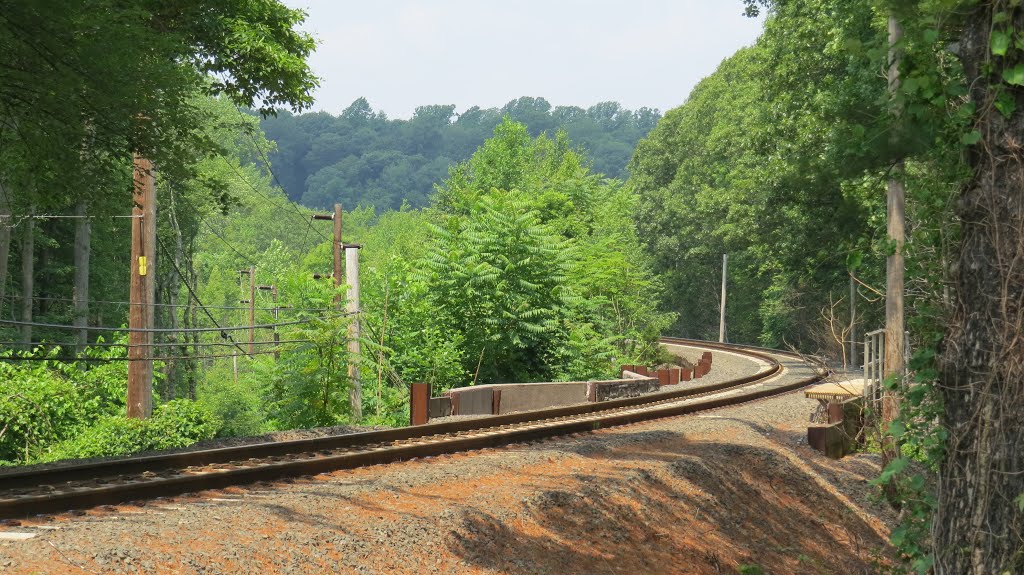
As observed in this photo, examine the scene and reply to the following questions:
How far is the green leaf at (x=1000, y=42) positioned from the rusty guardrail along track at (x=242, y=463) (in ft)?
26.9

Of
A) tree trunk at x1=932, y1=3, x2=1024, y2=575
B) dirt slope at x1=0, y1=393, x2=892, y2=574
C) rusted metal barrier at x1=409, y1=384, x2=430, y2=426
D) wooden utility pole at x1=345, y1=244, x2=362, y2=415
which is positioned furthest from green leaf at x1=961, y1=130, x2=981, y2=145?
wooden utility pole at x1=345, y1=244, x2=362, y2=415

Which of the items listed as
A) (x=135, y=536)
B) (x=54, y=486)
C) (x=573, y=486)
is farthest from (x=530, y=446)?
(x=135, y=536)

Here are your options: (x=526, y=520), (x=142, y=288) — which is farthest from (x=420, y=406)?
(x=526, y=520)

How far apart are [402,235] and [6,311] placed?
79386mm

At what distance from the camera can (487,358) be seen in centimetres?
2659

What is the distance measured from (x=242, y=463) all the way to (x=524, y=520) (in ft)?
13.7

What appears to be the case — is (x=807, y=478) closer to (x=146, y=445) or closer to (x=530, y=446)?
(x=530, y=446)

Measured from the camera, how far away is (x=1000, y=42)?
5.76 meters

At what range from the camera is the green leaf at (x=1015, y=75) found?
18.7ft

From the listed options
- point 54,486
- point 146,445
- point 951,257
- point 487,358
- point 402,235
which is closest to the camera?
point 951,257

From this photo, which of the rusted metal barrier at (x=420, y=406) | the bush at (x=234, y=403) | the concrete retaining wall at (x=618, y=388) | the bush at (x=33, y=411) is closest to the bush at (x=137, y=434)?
the bush at (x=33, y=411)

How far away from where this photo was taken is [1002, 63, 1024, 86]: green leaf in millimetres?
5699

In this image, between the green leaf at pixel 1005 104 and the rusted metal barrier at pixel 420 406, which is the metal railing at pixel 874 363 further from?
the green leaf at pixel 1005 104

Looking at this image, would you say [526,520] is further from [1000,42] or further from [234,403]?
[234,403]
